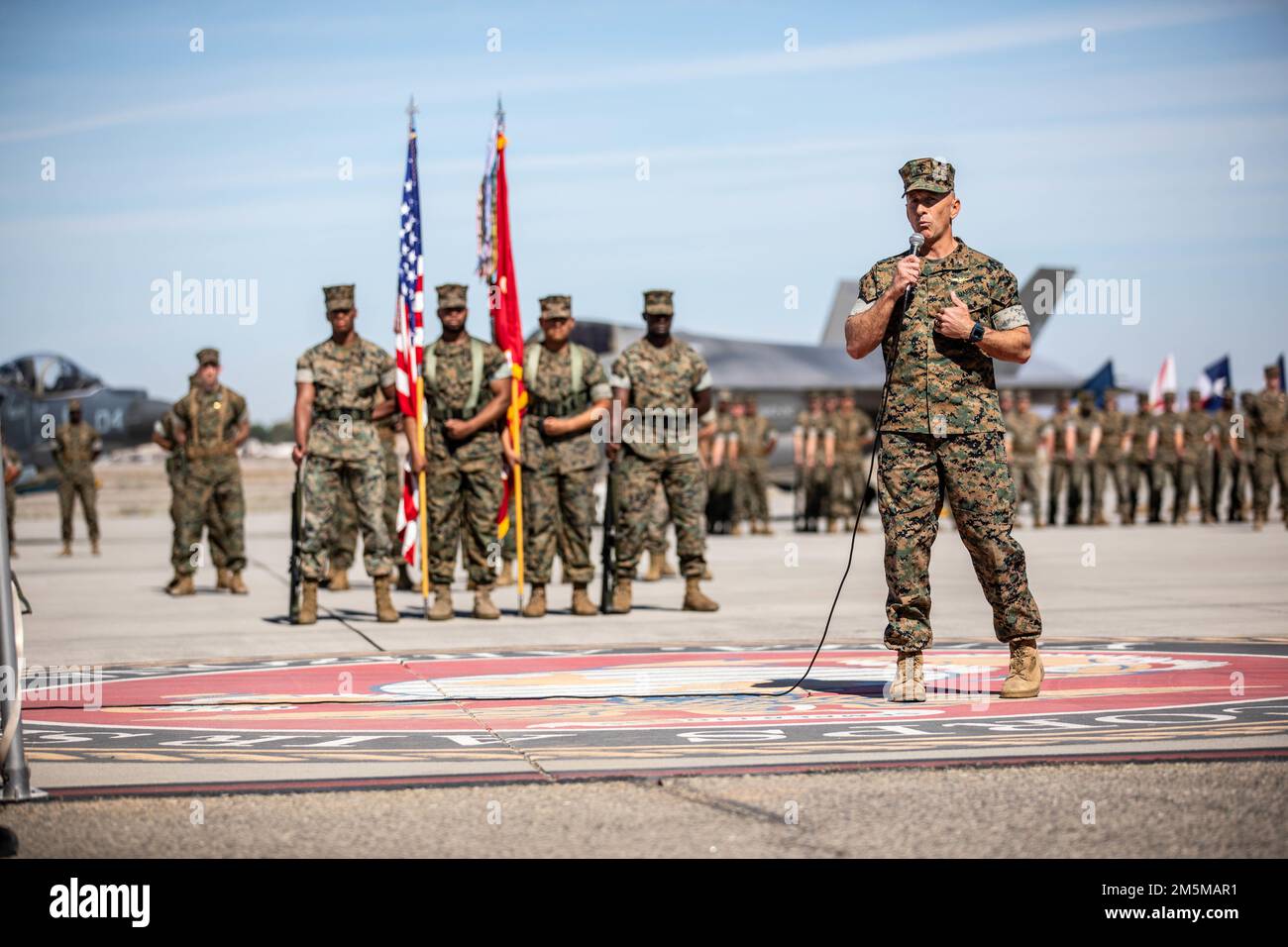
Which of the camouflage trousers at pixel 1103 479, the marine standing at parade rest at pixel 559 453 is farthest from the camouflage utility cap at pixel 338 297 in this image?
the camouflage trousers at pixel 1103 479

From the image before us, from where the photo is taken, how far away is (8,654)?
16.2 ft

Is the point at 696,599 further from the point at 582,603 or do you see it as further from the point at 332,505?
the point at 332,505

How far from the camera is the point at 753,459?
79.6 feet

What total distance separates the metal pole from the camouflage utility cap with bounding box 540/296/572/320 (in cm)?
690

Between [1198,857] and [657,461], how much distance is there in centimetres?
754

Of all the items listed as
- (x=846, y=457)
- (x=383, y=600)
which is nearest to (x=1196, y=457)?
(x=846, y=457)

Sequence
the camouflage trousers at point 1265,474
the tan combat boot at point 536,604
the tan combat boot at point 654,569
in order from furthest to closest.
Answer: the camouflage trousers at point 1265,474 → the tan combat boot at point 654,569 → the tan combat boot at point 536,604

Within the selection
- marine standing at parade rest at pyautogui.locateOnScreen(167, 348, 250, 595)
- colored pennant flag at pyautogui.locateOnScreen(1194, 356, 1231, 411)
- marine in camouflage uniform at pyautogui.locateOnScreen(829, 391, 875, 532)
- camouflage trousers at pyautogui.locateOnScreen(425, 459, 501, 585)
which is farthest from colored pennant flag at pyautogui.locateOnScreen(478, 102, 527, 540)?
colored pennant flag at pyautogui.locateOnScreen(1194, 356, 1231, 411)

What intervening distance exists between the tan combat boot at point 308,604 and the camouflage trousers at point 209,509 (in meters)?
3.25

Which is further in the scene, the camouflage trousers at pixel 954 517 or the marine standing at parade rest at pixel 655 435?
the marine standing at parade rest at pixel 655 435

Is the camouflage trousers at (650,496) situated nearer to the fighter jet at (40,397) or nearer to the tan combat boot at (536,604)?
the tan combat boot at (536,604)

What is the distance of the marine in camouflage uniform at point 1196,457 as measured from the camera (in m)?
25.6
